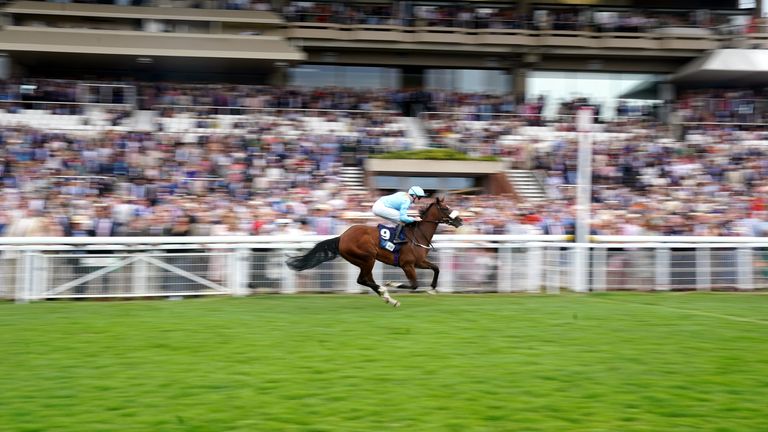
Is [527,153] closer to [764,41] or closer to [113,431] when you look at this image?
[764,41]

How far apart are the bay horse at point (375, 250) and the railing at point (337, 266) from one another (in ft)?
4.90

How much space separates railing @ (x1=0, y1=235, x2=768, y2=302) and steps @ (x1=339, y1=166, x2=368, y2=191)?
5.33 meters

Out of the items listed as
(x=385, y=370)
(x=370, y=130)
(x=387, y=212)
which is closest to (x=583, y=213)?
(x=387, y=212)

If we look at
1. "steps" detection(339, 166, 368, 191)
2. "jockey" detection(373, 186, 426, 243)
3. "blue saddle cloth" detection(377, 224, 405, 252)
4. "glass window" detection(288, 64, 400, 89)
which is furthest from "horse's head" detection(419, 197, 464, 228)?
"glass window" detection(288, 64, 400, 89)

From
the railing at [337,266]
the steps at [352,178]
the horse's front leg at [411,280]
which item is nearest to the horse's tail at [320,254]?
the horse's front leg at [411,280]

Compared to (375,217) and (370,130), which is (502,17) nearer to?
(370,130)

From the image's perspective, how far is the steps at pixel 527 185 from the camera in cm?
1752

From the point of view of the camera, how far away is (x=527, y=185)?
18.1 m

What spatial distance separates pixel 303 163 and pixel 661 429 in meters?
13.3

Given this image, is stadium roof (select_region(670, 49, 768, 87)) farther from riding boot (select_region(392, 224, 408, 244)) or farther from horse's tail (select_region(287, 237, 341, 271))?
horse's tail (select_region(287, 237, 341, 271))

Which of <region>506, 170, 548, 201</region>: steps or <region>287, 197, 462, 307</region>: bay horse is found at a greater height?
<region>506, 170, 548, 201</region>: steps

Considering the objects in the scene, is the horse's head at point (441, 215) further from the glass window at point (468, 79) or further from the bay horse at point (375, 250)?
the glass window at point (468, 79)

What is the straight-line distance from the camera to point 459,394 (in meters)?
5.35

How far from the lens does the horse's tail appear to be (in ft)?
33.9
